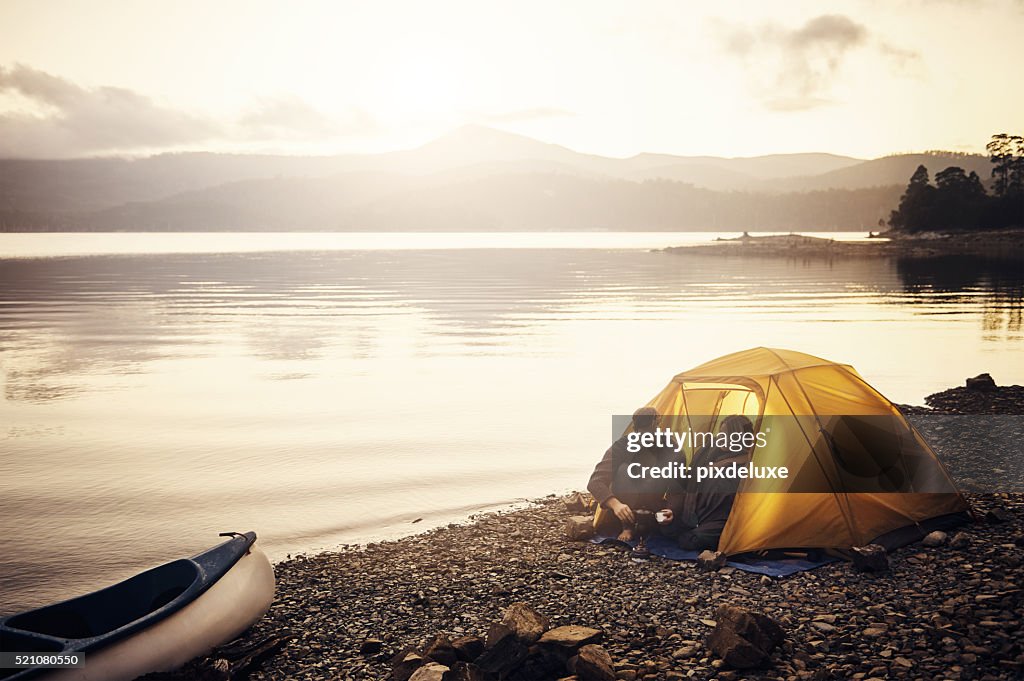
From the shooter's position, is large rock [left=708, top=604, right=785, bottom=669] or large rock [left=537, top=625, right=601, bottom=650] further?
large rock [left=537, top=625, right=601, bottom=650]

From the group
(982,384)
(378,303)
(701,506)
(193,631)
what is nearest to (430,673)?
(193,631)

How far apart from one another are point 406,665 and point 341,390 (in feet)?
70.7

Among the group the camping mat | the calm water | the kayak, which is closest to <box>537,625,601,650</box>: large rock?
the camping mat

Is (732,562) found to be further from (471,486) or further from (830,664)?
(471,486)

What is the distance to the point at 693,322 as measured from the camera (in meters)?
48.2

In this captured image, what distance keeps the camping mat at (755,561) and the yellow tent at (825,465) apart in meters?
0.17

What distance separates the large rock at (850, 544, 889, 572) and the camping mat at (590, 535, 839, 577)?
0.47m

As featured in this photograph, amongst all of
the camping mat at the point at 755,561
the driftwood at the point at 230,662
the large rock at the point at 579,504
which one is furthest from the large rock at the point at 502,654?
the large rock at the point at 579,504

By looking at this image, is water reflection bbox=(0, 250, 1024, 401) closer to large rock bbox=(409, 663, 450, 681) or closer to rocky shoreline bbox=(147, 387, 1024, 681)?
rocky shoreline bbox=(147, 387, 1024, 681)

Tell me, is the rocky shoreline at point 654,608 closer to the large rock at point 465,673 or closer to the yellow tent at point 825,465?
the large rock at point 465,673

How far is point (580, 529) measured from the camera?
12109mm

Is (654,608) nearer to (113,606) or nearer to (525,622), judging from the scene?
(525,622)

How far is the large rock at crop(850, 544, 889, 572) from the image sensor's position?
1017cm

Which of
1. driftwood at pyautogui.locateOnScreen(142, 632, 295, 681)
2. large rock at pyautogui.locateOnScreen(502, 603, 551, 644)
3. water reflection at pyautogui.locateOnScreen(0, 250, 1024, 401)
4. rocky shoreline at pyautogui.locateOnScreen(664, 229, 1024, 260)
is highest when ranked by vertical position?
rocky shoreline at pyautogui.locateOnScreen(664, 229, 1024, 260)
